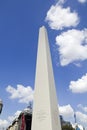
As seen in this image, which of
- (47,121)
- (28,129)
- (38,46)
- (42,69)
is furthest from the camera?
(28,129)

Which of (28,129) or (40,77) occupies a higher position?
(28,129)

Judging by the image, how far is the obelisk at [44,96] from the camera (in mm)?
12484

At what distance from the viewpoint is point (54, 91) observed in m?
13.8

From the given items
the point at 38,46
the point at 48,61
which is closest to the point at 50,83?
the point at 48,61

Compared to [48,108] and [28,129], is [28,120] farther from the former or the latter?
[48,108]

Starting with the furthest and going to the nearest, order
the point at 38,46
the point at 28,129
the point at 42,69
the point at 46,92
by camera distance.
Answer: the point at 28,129 → the point at 38,46 → the point at 42,69 → the point at 46,92

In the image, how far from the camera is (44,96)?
13133 mm

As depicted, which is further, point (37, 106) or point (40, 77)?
point (40, 77)

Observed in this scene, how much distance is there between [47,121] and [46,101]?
3.57 ft

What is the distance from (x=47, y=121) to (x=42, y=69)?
318cm

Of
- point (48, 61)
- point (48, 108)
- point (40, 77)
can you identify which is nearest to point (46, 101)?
Result: point (48, 108)

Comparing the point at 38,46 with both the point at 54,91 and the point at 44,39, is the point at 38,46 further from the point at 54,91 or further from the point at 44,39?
the point at 54,91

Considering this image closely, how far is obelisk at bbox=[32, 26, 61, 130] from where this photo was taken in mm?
12484

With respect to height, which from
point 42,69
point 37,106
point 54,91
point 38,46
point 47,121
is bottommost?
point 47,121
